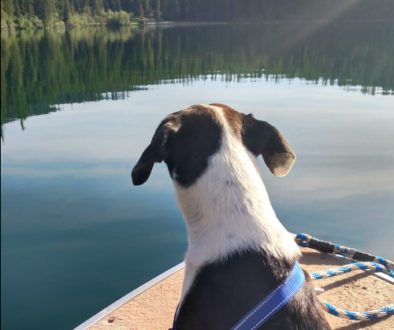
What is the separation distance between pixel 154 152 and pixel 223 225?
0.64 m

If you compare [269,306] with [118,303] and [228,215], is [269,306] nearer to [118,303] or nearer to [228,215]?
[228,215]

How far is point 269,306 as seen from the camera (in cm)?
239

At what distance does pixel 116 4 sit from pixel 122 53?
5213 cm

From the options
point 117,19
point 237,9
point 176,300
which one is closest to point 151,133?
point 176,300

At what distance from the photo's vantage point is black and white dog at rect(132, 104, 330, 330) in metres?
2.48

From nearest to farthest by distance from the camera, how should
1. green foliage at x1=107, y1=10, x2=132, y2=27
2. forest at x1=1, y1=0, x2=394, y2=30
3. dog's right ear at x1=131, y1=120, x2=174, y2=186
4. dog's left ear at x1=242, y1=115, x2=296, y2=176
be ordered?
dog's right ear at x1=131, y1=120, x2=174, y2=186, dog's left ear at x1=242, y1=115, x2=296, y2=176, forest at x1=1, y1=0, x2=394, y2=30, green foliage at x1=107, y1=10, x2=132, y2=27

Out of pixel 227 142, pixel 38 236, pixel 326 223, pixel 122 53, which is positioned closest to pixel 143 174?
pixel 227 142

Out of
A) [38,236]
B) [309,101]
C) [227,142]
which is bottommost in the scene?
[38,236]

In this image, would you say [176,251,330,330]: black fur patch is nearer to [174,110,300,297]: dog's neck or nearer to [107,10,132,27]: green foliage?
[174,110,300,297]: dog's neck

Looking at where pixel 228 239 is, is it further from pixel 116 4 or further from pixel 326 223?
pixel 116 4

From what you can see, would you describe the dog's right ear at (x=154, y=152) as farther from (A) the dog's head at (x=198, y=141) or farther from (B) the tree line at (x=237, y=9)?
(B) the tree line at (x=237, y=9)

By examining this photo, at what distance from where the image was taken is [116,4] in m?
87.8

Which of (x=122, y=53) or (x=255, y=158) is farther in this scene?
(x=122, y=53)

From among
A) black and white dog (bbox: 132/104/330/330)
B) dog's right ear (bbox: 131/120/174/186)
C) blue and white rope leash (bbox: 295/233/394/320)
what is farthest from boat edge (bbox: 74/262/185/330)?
dog's right ear (bbox: 131/120/174/186)
